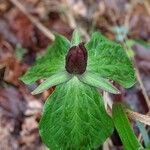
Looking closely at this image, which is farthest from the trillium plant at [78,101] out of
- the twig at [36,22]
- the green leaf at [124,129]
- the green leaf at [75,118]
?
the twig at [36,22]

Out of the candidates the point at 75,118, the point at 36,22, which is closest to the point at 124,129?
the point at 75,118

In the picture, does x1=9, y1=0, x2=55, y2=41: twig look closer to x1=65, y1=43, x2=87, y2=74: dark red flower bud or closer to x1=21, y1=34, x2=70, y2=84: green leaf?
x1=21, y1=34, x2=70, y2=84: green leaf

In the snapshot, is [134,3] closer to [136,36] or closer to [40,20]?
[136,36]

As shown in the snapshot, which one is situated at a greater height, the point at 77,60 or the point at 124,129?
the point at 77,60

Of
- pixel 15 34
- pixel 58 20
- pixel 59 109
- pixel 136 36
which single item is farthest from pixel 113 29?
pixel 59 109

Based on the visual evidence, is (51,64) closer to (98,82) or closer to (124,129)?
(98,82)

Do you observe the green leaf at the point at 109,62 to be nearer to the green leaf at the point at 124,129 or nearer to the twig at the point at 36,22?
the green leaf at the point at 124,129
